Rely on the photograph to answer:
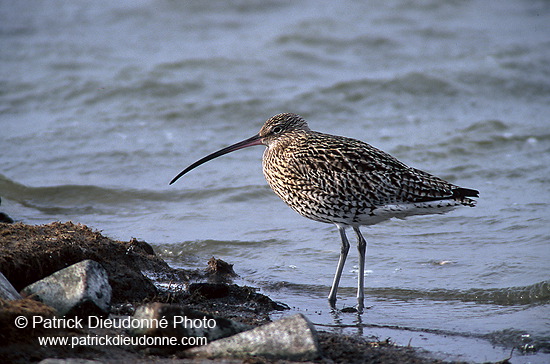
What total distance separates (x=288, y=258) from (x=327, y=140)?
1843 mm

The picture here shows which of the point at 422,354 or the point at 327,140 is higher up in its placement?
the point at 327,140

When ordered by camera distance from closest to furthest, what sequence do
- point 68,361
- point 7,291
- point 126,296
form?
point 68,361, point 7,291, point 126,296

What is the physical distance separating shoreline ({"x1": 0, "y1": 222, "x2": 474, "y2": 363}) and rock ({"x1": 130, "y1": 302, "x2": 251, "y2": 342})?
0.14m

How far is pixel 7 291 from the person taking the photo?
5.63 meters

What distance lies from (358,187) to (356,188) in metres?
0.02

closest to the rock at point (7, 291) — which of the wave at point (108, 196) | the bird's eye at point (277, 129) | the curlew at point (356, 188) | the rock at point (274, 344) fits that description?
the rock at point (274, 344)

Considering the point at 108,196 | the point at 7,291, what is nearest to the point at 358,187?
the point at 7,291

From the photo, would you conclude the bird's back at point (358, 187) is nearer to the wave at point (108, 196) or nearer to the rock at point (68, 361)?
the rock at point (68, 361)

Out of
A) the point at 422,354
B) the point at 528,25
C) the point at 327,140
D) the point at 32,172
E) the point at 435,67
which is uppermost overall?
the point at 528,25

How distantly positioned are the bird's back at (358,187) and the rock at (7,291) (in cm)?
302

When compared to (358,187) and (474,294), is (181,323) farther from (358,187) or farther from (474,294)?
(474,294)

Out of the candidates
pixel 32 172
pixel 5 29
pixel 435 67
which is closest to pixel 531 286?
pixel 32 172

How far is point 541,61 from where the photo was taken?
18328 mm

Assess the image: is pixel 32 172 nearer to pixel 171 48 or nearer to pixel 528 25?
pixel 171 48
